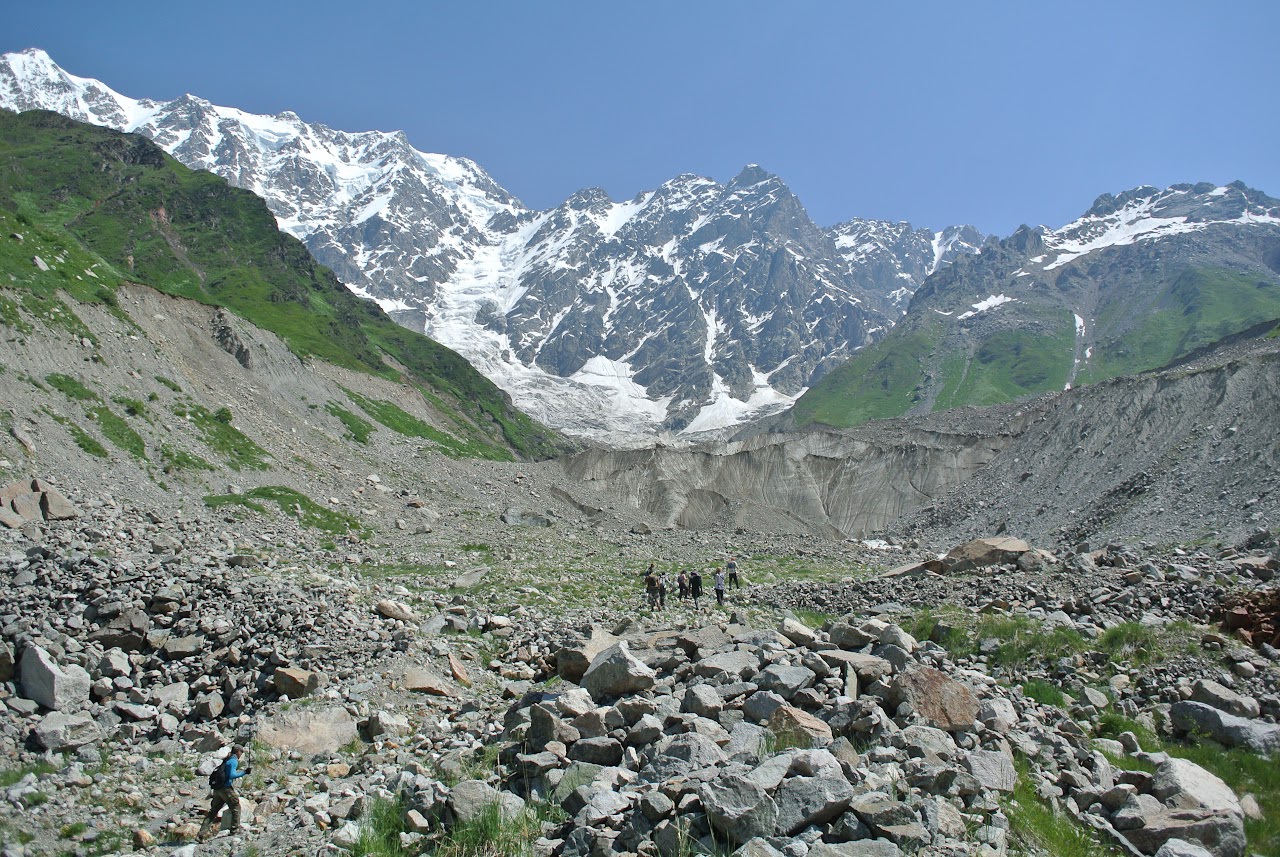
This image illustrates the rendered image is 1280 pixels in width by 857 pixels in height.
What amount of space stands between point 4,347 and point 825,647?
3592 cm

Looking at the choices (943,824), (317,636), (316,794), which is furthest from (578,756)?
(317,636)

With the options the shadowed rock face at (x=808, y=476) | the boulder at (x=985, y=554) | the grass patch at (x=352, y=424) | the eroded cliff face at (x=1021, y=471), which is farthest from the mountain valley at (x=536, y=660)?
the shadowed rock face at (x=808, y=476)

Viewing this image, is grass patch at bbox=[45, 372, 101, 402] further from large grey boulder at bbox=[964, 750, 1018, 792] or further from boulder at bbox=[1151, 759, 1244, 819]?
boulder at bbox=[1151, 759, 1244, 819]

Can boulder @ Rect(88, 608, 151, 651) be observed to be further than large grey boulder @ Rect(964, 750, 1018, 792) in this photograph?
Yes

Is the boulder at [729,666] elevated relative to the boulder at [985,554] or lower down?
lower down

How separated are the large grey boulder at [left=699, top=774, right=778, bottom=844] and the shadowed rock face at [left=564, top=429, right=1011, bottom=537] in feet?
223

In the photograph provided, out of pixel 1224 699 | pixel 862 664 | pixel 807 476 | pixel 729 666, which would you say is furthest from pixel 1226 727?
pixel 807 476

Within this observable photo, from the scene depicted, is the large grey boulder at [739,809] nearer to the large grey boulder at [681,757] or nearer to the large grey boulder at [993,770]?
the large grey boulder at [681,757]

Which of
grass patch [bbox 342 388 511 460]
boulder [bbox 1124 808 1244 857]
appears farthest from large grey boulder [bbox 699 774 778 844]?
grass patch [bbox 342 388 511 460]

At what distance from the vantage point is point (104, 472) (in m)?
28.3

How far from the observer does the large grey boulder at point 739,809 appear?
7.73 meters

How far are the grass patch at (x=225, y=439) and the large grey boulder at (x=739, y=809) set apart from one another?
35023 millimetres

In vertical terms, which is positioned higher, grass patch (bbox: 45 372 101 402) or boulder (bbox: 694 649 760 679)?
grass patch (bbox: 45 372 101 402)

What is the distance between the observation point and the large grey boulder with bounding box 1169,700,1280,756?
38.4ft
